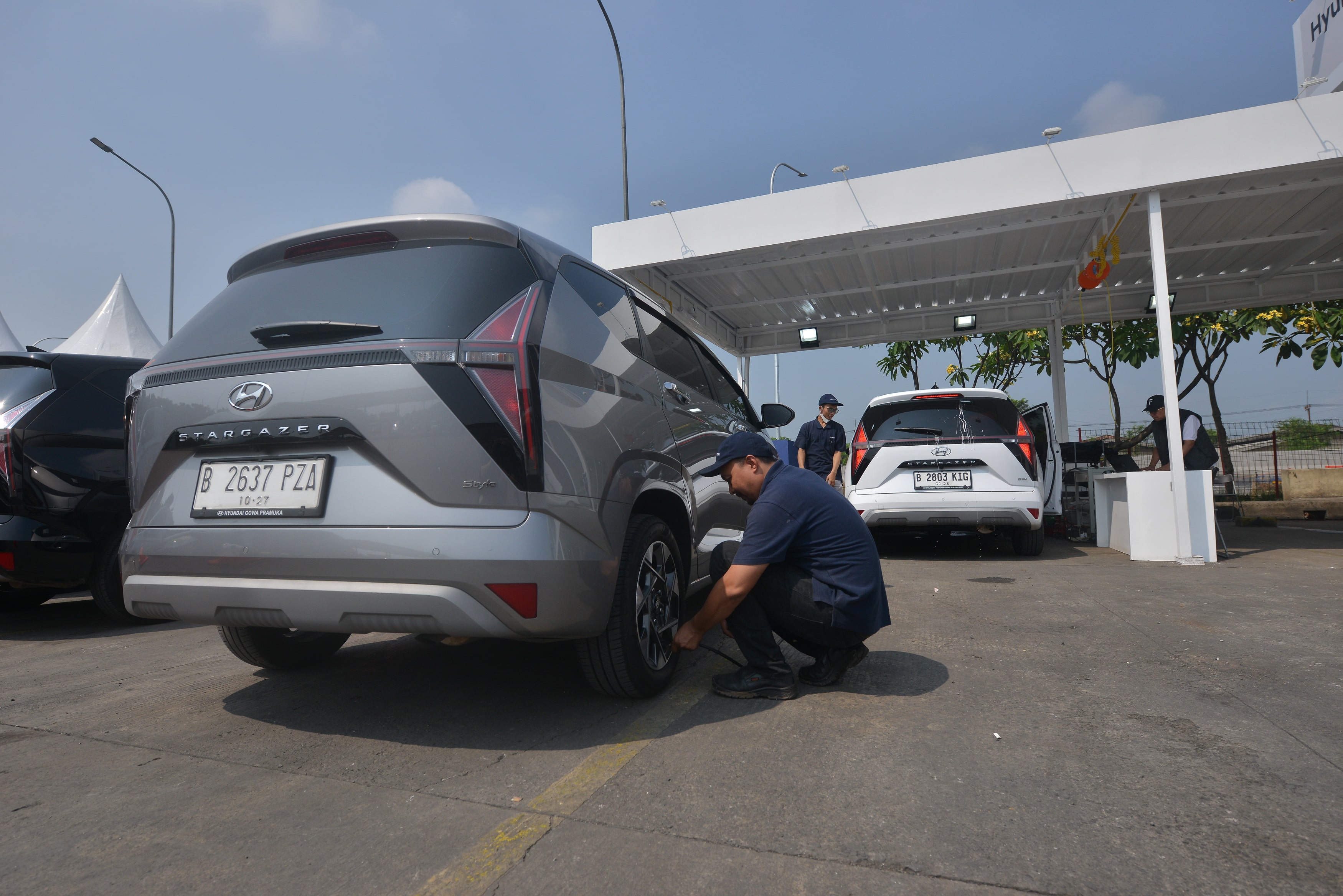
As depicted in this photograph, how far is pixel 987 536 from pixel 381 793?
1018cm

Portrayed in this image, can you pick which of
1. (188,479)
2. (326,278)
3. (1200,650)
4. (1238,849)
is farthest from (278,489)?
(1200,650)

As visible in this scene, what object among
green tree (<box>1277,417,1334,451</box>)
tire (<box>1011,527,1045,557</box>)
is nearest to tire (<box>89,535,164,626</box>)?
tire (<box>1011,527,1045,557</box>)

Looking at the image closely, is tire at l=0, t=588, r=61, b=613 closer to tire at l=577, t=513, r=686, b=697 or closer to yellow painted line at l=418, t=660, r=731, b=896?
tire at l=577, t=513, r=686, b=697

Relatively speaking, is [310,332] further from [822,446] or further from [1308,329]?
[1308,329]

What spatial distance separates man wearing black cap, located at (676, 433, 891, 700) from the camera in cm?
303

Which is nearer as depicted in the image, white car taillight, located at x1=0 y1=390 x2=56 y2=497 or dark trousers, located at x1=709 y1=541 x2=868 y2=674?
dark trousers, located at x1=709 y1=541 x2=868 y2=674

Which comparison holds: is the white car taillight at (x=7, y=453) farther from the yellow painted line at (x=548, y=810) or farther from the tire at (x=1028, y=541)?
the tire at (x=1028, y=541)

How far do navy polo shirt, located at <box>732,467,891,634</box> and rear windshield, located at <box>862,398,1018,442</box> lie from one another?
4739mm

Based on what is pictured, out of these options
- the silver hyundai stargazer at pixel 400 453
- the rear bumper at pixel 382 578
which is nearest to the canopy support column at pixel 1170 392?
the silver hyundai stargazer at pixel 400 453

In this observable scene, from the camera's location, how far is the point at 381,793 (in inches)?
88.0

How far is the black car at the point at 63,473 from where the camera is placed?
4477mm

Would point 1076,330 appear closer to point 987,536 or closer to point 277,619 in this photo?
point 987,536

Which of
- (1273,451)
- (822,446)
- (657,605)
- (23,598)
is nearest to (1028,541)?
(822,446)

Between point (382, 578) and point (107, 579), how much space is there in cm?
Answer: 372
